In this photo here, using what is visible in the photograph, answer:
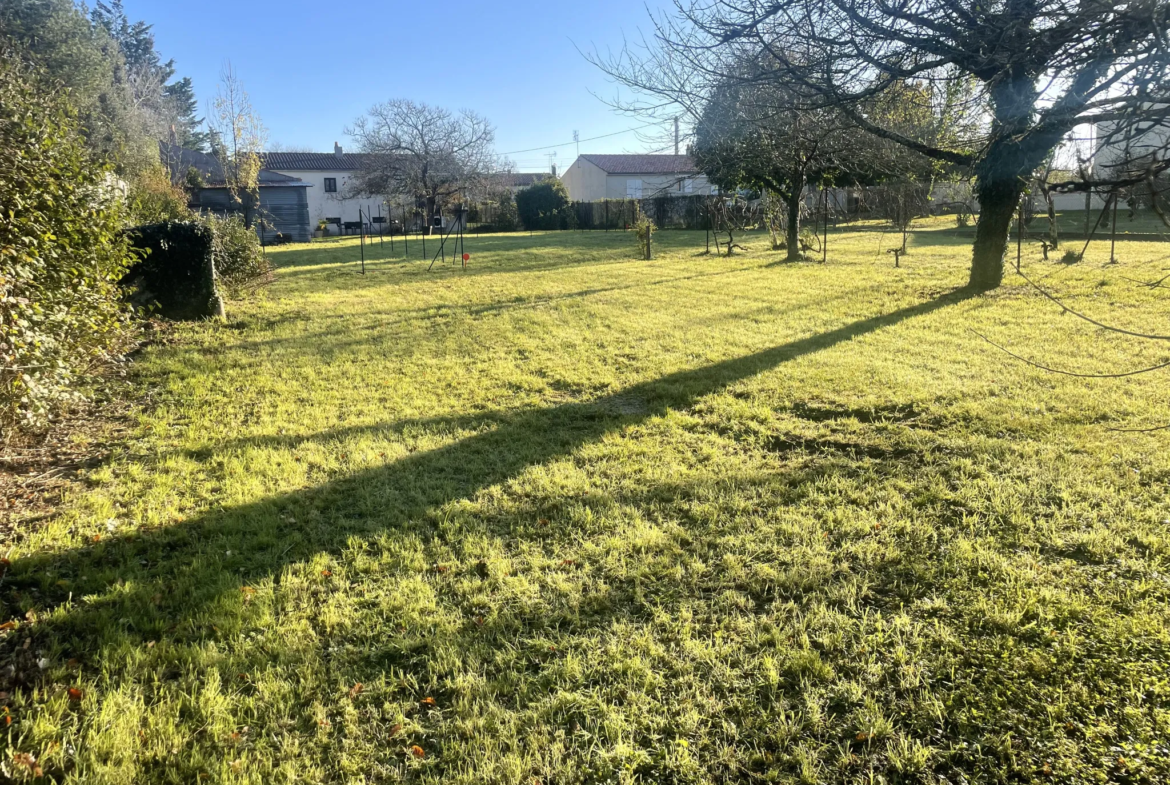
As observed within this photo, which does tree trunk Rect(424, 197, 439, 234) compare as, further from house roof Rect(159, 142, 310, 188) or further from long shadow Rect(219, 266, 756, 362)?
long shadow Rect(219, 266, 756, 362)

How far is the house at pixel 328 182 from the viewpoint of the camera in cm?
4272

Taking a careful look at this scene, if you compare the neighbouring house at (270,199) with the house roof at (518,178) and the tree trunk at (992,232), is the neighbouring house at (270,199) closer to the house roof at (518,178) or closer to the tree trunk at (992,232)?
the house roof at (518,178)

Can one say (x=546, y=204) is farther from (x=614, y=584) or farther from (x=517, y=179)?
(x=614, y=584)

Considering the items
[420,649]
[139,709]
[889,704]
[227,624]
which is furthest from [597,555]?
[139,709]

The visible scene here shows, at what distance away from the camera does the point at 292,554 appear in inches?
118

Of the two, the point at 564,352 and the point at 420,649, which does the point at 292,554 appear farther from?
the point at 564,352

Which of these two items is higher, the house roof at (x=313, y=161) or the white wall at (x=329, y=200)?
the house roof at (x=313, y=161)

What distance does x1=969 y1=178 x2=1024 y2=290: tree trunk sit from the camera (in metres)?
9.09

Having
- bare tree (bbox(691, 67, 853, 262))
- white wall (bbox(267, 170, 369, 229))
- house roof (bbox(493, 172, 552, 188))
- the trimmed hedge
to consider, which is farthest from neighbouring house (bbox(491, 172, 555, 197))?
the trimmed hedge

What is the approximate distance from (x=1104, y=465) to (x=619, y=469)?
292 cm

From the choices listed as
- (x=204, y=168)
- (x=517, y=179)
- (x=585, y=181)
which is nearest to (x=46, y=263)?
(x=204, y=168)

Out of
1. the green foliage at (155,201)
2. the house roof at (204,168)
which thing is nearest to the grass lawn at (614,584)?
the green foliage at (155,201)

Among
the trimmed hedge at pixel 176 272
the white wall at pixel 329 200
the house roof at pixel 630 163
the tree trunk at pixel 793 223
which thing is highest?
the house roof at pixel 630 163

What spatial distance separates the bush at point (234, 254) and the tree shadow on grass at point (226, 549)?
8.14 metres
